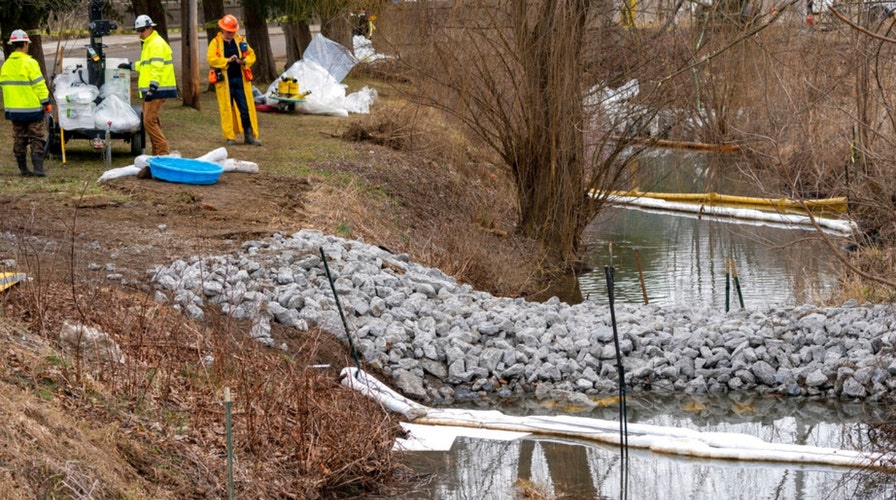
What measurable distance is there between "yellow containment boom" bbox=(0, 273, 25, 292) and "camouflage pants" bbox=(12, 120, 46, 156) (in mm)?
5533

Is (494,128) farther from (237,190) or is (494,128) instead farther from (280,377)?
(280,377)

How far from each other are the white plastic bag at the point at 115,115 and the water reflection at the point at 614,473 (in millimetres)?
8279

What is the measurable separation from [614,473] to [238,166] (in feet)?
28.9

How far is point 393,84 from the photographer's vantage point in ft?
60.6

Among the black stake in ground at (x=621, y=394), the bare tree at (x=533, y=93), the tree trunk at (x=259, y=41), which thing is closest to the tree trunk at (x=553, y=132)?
the bare tree at (x=533, y=93)

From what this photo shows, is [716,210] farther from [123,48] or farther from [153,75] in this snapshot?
[123,48]

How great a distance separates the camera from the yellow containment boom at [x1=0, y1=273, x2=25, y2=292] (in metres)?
8.71

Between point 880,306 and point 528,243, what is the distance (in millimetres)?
6101

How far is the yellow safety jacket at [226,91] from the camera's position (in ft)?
57.5

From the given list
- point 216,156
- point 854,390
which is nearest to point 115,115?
point 216,156

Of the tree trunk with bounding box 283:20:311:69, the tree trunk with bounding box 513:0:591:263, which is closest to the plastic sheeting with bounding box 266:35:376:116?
the tree trunk with bounding box 283:20:311:69

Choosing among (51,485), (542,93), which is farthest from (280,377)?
(542,93)

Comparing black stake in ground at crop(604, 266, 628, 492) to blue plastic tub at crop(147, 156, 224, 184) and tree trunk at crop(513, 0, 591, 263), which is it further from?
blue plastic tub at crop(147, 156, 224, 184)

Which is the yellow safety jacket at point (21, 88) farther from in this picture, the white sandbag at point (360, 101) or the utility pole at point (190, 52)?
the white sandbag at point (360, 101)
